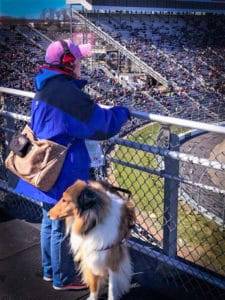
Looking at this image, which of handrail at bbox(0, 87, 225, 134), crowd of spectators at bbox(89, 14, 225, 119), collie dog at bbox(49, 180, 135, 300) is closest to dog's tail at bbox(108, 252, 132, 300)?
collie dog at bbox(49, 180, 135, 300)

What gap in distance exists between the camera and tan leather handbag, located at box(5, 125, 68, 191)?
2.26m

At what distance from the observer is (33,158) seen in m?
2.31

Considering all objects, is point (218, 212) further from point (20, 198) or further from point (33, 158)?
point (33, 158)

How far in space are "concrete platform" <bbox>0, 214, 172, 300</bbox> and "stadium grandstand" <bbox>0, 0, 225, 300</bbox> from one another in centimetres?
A: 1

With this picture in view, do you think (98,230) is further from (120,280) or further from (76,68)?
(76,68)

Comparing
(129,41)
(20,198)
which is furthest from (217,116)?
(20,198)

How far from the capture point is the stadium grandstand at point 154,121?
Answer: 8.27ft

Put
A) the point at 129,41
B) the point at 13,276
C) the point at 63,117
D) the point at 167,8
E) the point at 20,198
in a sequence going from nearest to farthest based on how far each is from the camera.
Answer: the point at 63,117, the point at 13,276, the point at 20,198, the point at 129,41, the point at 167,8

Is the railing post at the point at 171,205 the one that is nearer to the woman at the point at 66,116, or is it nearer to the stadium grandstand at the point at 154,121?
the stadium grandstand at the point at 154,121

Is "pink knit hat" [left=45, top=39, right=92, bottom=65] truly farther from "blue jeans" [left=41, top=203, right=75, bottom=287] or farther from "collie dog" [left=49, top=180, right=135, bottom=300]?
"blue jeans" [left=41, top=203, right=75, bottom=287]

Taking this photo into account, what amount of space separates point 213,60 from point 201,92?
562 centimetres

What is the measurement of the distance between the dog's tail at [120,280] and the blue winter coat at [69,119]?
1.55 ft

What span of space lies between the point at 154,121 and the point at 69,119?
18.2 inches

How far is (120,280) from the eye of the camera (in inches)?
94.7
